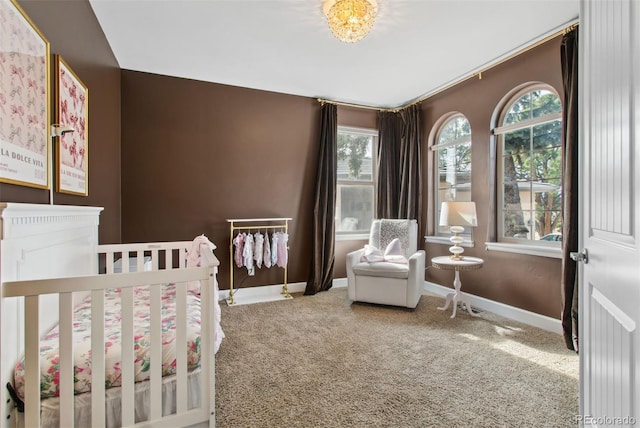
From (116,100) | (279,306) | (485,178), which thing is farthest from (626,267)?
(116,100)

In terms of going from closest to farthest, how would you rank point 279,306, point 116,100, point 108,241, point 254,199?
point 108,241 → point 116,100 → point 279,306 → point 254,199

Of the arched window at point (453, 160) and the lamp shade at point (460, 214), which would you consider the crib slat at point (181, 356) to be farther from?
the arched window at point (453, 160)

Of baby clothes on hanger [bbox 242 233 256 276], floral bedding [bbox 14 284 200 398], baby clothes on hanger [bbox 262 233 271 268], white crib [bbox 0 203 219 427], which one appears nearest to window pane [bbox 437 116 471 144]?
baby clothes on hanger [bbox 262 233 271 268]

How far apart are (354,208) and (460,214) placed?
66.0 inches

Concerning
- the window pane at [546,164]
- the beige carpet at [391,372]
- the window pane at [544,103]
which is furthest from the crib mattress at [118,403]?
the window pane at [544,103]

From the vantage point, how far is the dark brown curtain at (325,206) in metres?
3.93

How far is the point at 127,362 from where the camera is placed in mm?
1228

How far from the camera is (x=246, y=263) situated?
3.42m

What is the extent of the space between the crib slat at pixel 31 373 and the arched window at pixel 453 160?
12.0 ft

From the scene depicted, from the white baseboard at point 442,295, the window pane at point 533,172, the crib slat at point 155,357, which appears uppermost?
the window pane at point 533,172

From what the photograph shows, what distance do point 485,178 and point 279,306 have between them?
2.60 meters

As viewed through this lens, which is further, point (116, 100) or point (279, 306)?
point (279, 306)

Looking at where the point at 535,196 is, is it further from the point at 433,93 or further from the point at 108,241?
the point at 108,241

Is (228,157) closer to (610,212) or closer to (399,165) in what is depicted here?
(399,165)
